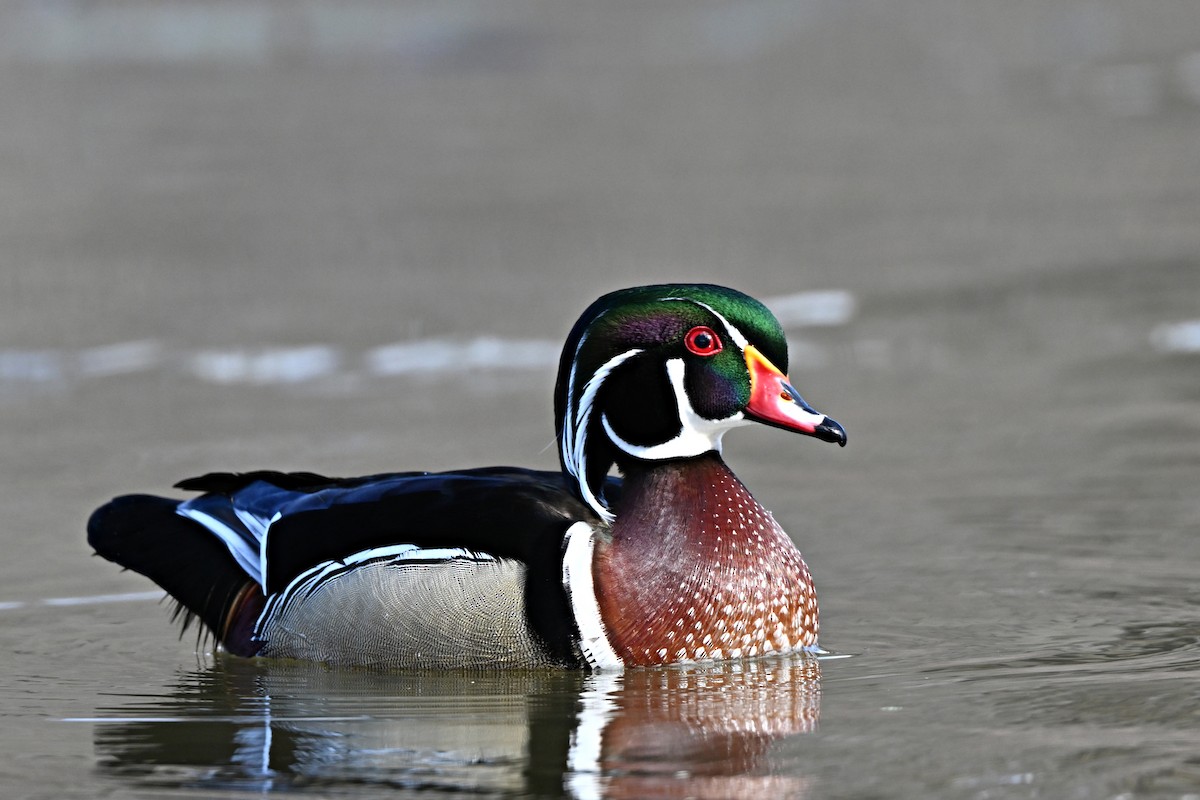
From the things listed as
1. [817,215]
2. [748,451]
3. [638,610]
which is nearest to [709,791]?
[638,610]

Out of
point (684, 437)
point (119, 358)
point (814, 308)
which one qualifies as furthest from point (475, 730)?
point (814, 308)

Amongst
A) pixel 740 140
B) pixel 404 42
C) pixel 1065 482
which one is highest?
pixel 404 42

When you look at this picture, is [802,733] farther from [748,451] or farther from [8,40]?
[8,40]

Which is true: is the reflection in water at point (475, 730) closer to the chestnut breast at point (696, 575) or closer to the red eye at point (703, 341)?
the chestnut breast at point (696, 575)

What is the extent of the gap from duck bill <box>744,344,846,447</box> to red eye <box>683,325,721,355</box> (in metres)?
0.09

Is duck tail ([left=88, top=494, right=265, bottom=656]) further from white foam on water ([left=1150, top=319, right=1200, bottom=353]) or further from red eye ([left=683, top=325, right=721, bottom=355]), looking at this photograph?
white foam on water ([left=1150, top=319, right=1200, bottom=353])

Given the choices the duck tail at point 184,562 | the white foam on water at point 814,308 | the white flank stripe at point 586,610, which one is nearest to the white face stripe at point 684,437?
the white flank stripe at point 586,610

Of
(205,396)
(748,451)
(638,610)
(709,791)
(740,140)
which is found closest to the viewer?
(709,791)

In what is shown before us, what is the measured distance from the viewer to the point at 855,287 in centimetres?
1138

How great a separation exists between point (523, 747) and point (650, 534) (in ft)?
3.38

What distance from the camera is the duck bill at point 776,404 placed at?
575cm

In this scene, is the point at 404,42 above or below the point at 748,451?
above

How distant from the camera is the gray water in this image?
5086mm

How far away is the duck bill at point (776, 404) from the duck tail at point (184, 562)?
1.66m
